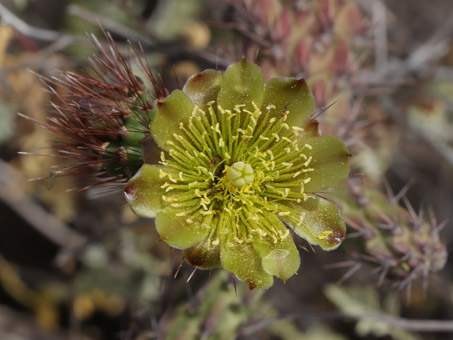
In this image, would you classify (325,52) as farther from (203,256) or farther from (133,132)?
(203,256)

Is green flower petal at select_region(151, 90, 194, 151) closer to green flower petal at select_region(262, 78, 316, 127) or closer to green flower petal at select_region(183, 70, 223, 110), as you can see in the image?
green flower petal at select_region(183, 70, 223, 110)

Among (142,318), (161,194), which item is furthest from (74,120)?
(142,318)

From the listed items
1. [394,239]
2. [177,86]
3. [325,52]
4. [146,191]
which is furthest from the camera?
[177,86]

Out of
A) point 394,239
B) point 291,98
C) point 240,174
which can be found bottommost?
point 394,239

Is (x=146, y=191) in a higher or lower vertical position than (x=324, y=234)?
higher

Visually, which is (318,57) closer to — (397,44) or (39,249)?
(397,44)

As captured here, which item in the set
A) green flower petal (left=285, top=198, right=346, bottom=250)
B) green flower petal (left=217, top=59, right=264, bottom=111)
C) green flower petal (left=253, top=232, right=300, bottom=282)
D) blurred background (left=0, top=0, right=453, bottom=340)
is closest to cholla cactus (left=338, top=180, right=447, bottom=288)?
blurred background (left=0, top=0, right=453, bottom=340)

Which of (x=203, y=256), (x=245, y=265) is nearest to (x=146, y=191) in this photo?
(x=203, y=256)
